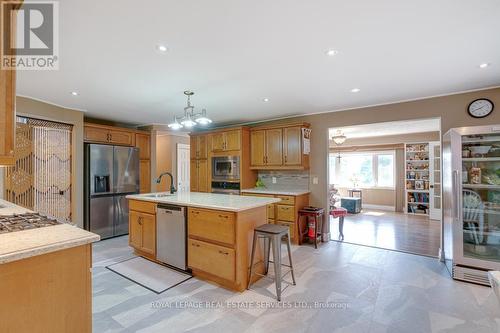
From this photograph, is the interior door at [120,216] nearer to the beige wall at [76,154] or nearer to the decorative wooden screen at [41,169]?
the beige wall at [76,154]

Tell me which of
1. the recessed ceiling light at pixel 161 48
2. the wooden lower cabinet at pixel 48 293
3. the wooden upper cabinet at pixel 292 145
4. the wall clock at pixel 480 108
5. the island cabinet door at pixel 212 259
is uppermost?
the recessed ceiling light at pixel 161 48

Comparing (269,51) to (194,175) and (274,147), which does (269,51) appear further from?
(194,175)

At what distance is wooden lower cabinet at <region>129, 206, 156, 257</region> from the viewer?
3.35 meters

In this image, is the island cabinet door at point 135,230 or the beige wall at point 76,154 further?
the beige wall at point 76,154

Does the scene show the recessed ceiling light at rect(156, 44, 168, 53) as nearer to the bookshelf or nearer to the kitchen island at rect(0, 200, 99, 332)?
the kitchen island at rect(0, 200, 99, 332)

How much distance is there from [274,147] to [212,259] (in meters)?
2.67

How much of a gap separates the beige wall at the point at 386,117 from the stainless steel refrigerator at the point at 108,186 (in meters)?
3.29

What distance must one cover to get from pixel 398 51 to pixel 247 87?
1694mm

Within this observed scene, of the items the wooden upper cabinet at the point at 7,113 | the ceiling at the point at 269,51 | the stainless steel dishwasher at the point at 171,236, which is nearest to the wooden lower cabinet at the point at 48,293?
the wooden upper cabinet at the point at 7,113

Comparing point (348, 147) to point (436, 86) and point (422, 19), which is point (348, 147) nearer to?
point (436, 86)

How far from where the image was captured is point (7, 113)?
1.20m

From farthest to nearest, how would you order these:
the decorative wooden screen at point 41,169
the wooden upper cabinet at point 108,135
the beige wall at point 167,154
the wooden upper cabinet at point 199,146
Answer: the beige wall at point 167,154
the wooden upper cabinet at point 199,146
the wooden upper cabinet at point 108,135
the decorative wooden screen at point 41,169

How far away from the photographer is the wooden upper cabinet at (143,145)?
538 centimetres

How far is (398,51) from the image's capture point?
220 cm
